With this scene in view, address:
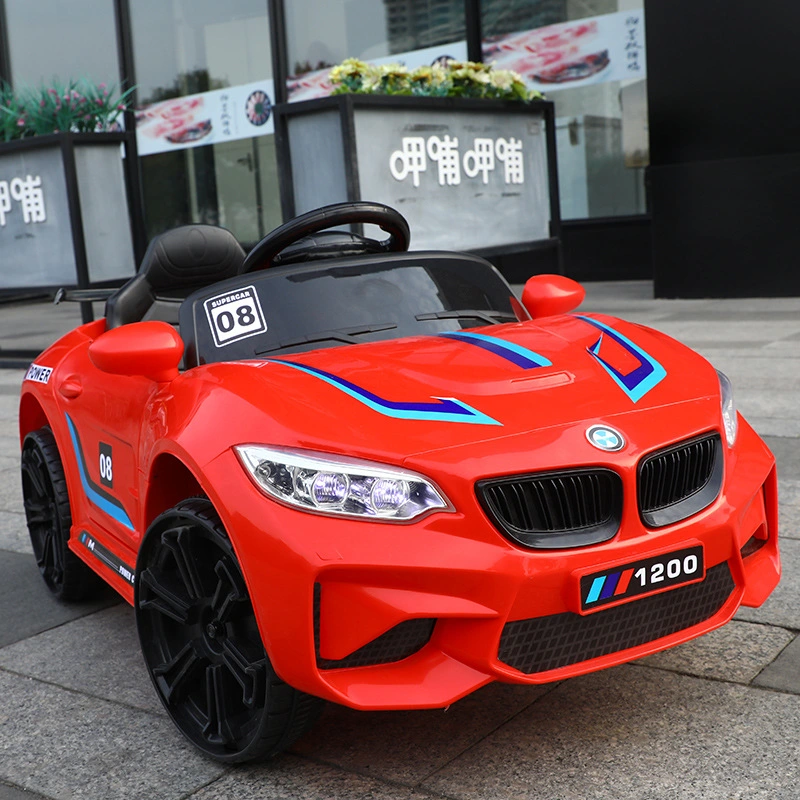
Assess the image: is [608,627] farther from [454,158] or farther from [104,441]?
[454,158]

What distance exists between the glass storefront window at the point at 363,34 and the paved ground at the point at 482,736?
1398cm

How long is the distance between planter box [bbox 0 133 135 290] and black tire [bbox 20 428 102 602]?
6.51 metres

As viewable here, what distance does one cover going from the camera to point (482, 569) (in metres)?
2.57

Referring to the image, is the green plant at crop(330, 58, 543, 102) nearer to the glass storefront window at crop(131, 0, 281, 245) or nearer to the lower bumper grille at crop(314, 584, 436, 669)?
the glass storefront window at crop(131, 0, 281, 245)

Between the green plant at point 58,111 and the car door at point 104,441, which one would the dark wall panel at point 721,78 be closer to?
the green plant at point 58,111

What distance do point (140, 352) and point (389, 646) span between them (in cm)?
124

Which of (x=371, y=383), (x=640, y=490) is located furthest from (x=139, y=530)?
(x=640, y=490)

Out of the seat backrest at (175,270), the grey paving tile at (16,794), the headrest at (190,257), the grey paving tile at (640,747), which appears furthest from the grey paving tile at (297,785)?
the headrest at (190,257)

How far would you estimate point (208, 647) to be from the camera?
300cm

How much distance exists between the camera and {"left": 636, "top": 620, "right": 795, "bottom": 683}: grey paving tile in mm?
3361

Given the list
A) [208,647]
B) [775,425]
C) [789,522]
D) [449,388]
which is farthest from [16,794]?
[775,425]

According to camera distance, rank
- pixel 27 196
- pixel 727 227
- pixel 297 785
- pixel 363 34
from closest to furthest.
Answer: pixel 297 785 → pixel 27 196 → pixel 727 227 → pixel 363 34

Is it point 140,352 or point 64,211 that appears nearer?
point 140,352

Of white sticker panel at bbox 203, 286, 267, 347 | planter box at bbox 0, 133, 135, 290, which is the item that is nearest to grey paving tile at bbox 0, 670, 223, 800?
white sticker panel at bbox 203, 286, 267, 347
